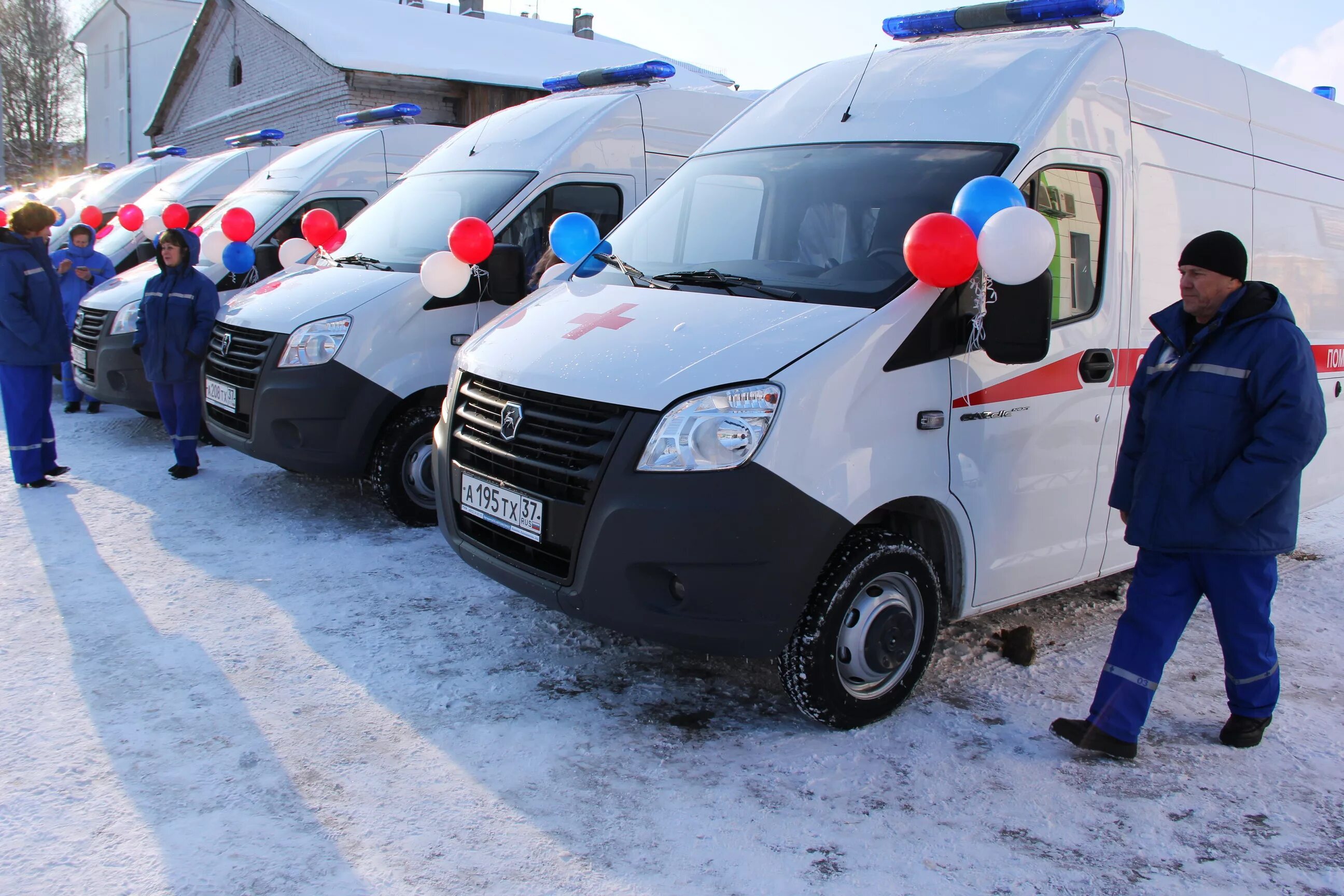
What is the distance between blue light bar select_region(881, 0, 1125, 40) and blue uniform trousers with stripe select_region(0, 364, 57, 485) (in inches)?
210

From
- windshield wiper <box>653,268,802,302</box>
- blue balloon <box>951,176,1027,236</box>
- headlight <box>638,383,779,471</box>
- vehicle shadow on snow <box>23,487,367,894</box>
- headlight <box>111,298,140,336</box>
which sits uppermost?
blue balloon <box>951,176,1027,236</box>

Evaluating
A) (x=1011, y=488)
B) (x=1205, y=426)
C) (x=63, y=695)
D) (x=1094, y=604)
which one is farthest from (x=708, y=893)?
(x=1094, y=604)

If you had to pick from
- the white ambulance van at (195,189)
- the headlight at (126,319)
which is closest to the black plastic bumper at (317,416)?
the headlight at (126,319)

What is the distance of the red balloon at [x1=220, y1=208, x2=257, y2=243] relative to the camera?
7676 millimetres

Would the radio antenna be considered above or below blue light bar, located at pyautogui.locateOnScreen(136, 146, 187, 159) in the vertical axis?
below

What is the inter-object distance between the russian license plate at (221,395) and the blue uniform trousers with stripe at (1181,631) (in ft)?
14.9

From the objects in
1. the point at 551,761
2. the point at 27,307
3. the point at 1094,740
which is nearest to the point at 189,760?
the point at 551,761

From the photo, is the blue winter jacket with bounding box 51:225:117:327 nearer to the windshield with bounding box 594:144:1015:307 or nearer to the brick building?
the windshield with bounding box 594:144:1015:307

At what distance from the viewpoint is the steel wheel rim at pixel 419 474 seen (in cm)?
571

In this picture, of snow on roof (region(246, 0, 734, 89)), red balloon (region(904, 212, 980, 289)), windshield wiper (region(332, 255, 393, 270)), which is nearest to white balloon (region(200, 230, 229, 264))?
windshield wiper (region(332, 255, 393, 270))

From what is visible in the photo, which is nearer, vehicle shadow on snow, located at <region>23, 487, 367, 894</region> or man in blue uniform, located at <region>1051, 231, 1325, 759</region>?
vehicle shadow on snow, located at <region>23, 487, 367, 894</region>

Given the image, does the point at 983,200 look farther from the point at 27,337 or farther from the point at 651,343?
the point at 27,337

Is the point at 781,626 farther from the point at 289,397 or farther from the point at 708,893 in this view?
the point at 289,397

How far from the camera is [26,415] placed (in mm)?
6371
